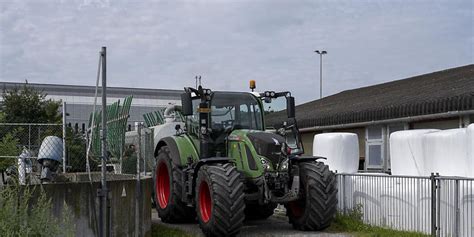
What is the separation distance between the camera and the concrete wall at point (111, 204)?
28.5 feet

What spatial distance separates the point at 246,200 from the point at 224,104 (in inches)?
83.7

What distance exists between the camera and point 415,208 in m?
10.7

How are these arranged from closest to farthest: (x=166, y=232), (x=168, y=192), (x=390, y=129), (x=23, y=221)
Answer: (x=23, y=221)
(x=166, y=232)
(x=168, y=192)
(x=390, y=129)

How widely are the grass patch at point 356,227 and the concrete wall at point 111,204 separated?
3.51 m

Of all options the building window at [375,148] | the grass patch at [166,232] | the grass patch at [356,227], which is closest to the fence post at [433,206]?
the grass patch at [356,227]

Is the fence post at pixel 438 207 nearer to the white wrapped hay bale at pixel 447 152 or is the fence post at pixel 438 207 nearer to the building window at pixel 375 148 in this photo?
the white wrapped hay bale at pixel 447 152

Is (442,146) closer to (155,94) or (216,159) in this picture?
(216,159)

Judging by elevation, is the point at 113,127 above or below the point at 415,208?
above

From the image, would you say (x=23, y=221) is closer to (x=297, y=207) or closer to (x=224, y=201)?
(x=224, y=201)

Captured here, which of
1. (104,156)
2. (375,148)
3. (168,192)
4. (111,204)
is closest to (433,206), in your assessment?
(111,204)

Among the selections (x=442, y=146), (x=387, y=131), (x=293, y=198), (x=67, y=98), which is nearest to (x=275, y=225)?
(x=293, y=198)

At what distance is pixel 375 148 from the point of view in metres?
16.7

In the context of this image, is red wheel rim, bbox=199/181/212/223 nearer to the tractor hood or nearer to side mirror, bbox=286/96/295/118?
the tractor hood

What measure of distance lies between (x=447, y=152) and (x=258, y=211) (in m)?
3.95
